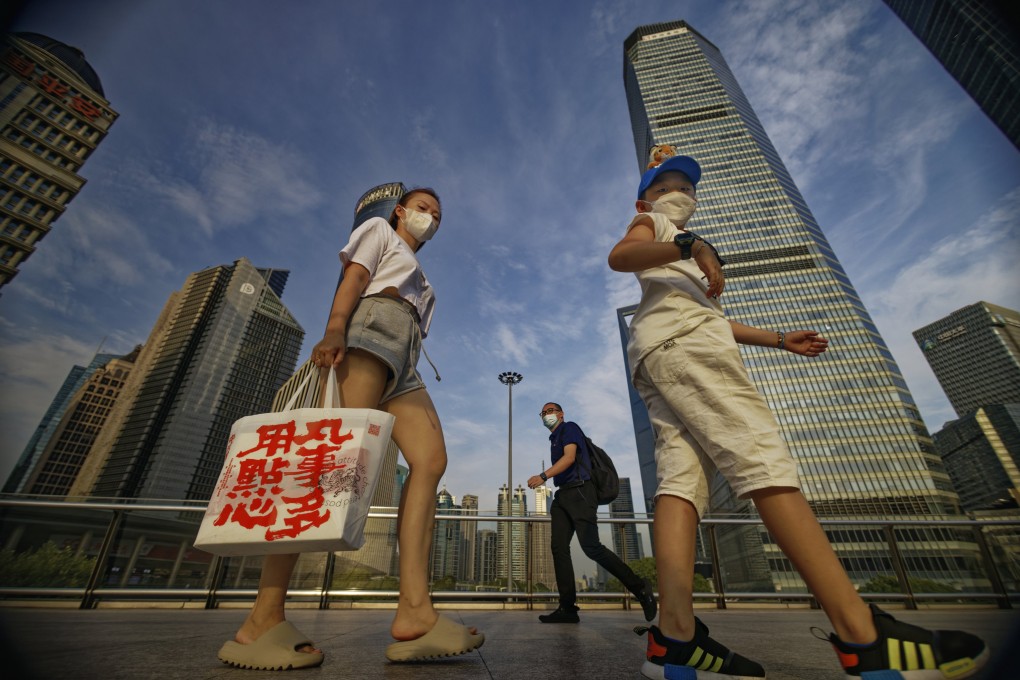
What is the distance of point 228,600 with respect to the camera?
14.4ft

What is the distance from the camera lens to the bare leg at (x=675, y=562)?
1.28 m

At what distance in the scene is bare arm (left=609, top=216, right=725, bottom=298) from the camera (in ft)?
5.00

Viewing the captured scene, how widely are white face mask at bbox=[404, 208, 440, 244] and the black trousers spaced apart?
8.12 feet

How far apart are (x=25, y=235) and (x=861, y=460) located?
94105mm

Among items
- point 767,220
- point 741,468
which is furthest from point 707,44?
point 741,468

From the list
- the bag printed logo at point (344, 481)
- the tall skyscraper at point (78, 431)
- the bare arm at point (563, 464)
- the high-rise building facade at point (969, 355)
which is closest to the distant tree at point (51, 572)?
the bare arm at point (563, 464)

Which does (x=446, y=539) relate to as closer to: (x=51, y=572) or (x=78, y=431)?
(x=51, y=572)

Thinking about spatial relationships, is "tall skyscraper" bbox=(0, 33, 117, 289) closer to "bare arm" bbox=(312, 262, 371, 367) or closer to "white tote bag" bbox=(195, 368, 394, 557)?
"bare arm" bbox=(312, 262, 371, 367)

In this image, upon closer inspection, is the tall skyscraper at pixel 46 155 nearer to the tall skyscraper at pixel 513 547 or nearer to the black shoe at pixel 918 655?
the tall skyscraper at pixel 513 547

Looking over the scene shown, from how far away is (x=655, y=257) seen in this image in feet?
5.02

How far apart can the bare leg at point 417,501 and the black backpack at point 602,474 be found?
2.15 meters

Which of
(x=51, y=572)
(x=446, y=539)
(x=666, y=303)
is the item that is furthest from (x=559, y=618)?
(x=446, y=539)

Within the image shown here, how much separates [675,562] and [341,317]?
1.51 meters

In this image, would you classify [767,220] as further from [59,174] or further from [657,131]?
[59,174]
